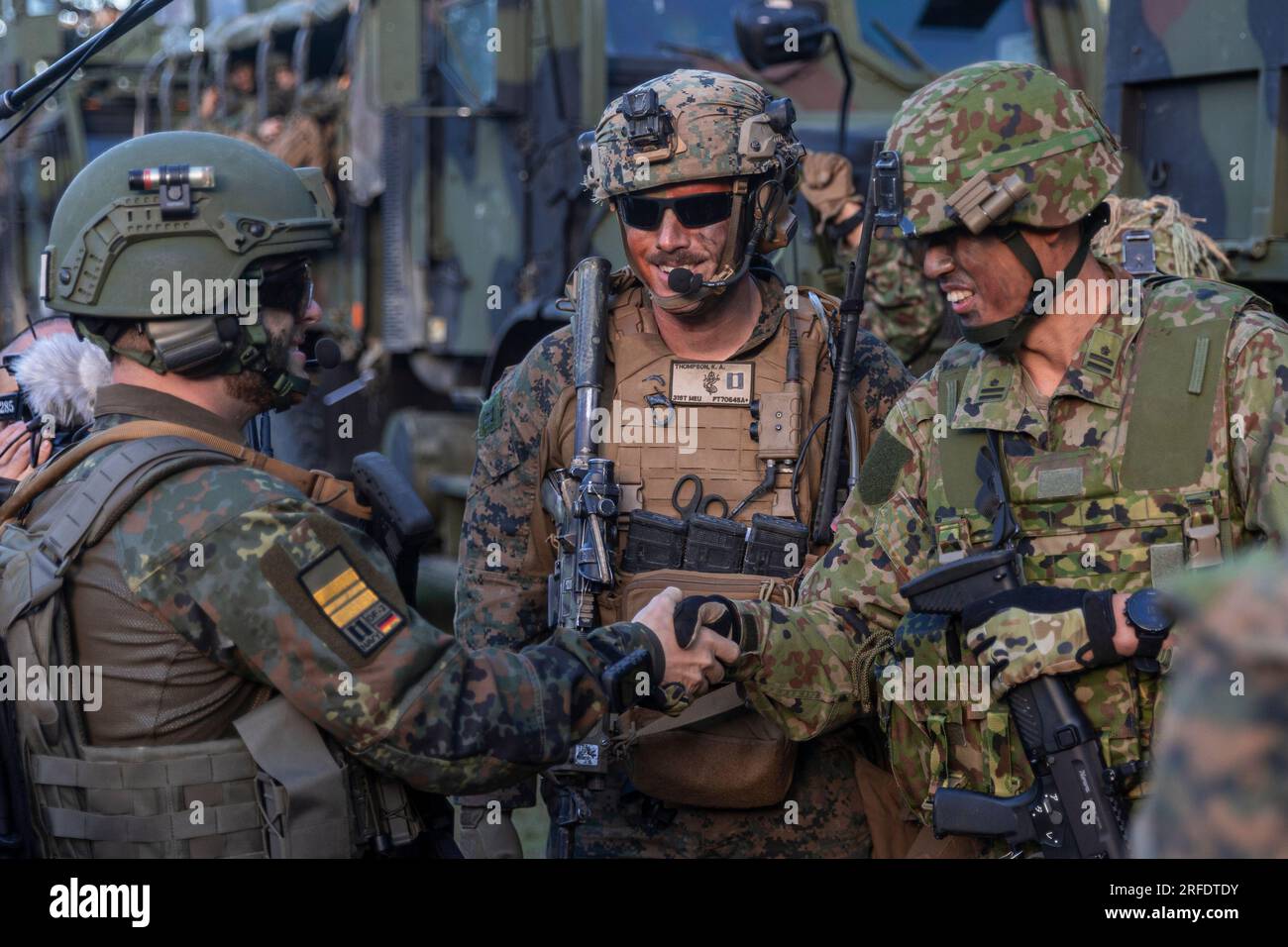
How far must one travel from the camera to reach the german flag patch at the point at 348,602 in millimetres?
2318

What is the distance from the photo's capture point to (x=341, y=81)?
354 inches

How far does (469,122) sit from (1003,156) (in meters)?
5.25

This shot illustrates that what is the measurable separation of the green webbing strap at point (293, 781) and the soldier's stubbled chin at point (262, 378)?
1.78ft

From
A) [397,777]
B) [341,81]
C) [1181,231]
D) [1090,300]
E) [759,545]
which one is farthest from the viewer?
[341,81]

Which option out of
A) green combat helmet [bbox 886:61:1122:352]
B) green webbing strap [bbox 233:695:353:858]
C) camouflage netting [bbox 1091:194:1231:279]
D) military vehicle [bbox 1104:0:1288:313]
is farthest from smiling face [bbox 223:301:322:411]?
military vehicle [bbox 1104:0:1288:313]

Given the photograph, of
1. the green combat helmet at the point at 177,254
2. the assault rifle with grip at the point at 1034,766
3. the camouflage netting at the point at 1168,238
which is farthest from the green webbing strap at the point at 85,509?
the camouflage netting at the point at 1168,238

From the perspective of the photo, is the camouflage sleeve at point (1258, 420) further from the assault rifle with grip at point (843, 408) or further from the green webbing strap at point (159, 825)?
the green webbing strap at point (159, 825)

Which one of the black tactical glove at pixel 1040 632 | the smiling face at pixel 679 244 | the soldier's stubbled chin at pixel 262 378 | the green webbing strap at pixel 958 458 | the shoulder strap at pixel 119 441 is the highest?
the smiling face at pixel 679 244

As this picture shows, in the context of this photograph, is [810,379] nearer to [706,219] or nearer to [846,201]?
[706,219]

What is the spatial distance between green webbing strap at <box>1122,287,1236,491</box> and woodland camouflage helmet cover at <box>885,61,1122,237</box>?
0.28m

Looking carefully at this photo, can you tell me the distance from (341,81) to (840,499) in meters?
6.47

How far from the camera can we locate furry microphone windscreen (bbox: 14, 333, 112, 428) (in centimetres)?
279

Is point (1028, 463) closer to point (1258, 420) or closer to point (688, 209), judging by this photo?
point (1258, 420)
